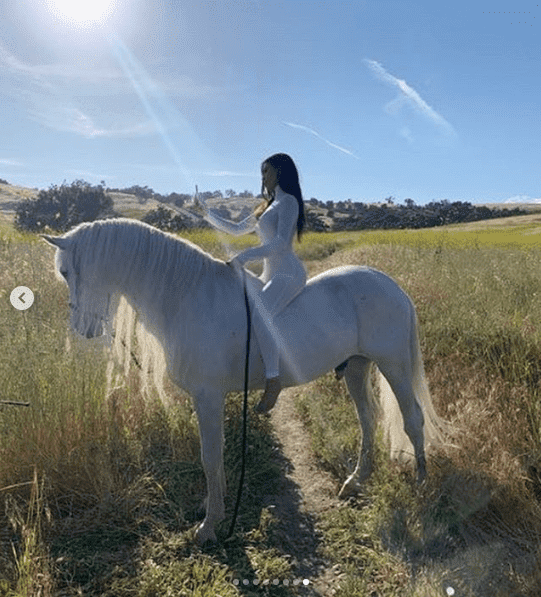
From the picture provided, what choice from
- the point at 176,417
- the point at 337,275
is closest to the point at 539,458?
the point at 337,275

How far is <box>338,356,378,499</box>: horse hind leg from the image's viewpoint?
12.5ft

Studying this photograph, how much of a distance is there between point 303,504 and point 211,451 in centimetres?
104

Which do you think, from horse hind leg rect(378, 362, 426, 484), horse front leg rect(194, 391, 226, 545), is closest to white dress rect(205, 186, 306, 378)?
horse front leg rect(194, 391, 226, 545)

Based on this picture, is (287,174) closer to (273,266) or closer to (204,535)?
(273,266)

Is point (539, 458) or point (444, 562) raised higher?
point (539, 458)

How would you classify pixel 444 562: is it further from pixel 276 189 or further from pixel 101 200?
pixel 101 200

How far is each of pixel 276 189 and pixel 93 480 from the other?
2.42 metres

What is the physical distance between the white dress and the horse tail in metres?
1.16

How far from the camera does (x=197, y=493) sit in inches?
143

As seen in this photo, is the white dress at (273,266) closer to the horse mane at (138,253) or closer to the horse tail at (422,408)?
the horse mane at (138,253)

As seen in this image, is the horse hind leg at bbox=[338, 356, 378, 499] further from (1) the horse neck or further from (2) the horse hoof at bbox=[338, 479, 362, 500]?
(1) the horse neck

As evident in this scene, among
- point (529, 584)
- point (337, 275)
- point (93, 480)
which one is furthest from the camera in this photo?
point (337, 275)

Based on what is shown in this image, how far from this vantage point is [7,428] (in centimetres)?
342

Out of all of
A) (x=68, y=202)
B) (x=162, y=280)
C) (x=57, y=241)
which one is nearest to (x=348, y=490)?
(x=162, y=280)
